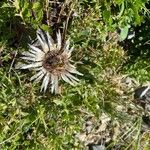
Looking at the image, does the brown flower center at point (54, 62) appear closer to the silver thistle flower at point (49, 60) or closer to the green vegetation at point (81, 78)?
the silver thistle flower at point (49, 60)

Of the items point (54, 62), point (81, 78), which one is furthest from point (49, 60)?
point (81, 78)

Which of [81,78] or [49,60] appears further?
[81,78]

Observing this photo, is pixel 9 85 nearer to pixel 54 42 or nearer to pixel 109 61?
pixel 54 42

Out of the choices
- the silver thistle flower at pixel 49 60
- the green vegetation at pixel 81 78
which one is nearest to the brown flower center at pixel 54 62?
the silver thistle flower at pixel 49 60

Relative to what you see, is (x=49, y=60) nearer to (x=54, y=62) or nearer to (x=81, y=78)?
(x=54, y=62)

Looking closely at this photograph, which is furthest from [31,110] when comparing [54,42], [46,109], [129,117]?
[129,117]

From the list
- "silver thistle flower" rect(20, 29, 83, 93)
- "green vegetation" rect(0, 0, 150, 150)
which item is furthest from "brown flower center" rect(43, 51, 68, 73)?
"green vegetation" rect(0, 0, 150, 150)

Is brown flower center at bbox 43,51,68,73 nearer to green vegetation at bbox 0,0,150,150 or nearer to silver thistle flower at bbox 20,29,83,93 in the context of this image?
silver thistle flower at bbox 20,29,83,93
